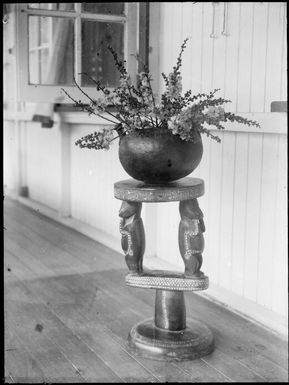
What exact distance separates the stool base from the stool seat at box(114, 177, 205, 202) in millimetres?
716

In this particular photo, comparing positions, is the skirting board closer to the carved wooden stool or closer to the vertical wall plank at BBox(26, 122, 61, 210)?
the carved wooden stool

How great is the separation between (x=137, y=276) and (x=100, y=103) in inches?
33.9

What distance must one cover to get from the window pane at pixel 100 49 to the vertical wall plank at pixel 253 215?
1.50 meters

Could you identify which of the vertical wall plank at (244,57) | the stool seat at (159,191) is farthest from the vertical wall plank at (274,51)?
the stool seat at (159,191)

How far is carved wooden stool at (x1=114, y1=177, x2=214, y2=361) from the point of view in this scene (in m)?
2.74

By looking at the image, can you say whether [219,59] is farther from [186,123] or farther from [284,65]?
[186,123]

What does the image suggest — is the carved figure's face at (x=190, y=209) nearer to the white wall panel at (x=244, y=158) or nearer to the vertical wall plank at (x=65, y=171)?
the white wall panel at (x=244, y=158)

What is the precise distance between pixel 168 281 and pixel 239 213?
85cm

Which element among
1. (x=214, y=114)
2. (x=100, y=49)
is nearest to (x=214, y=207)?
(x=214, y=114)

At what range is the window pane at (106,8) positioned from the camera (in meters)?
4.25

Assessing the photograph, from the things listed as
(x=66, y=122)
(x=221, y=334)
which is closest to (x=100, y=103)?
(x=221, y=334)

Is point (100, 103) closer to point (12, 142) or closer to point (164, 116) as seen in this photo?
point (164, 116)

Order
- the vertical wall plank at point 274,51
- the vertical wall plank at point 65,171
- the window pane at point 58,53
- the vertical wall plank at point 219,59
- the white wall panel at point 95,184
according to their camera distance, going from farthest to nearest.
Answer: the vertical wall plank at point 65,171, the white wall panel at point 95,184, the window pane at point 58,53, the vertical wall plank at point 219,59, the vertical wall plank at point 274,51

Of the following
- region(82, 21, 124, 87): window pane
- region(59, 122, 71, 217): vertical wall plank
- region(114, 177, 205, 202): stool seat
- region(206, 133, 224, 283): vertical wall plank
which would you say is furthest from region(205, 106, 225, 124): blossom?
region(59, 122, 71, 217): vertical wall plank
